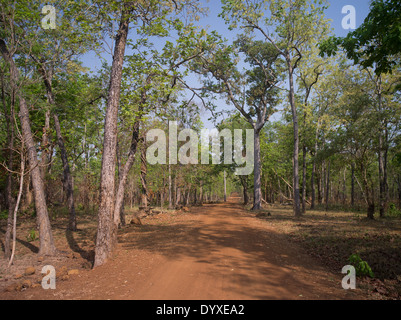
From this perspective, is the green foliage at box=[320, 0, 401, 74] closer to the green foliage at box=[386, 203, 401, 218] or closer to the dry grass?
the dry grass

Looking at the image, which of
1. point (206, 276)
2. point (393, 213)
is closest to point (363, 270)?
point (206, 276)

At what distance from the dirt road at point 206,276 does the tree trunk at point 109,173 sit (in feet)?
1.72

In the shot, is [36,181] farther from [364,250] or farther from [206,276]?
[364,250]

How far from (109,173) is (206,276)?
4.36m

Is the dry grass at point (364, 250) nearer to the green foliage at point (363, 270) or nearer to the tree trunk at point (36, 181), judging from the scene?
the green foliage at point (363, 270)

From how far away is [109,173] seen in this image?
7719mm

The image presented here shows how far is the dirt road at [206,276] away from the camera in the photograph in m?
4.76

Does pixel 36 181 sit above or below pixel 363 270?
above

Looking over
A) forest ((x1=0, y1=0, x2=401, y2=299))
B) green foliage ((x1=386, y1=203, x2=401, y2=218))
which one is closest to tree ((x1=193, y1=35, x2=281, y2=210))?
forest ((x1=0, y1=0, x2=401, y2=299))

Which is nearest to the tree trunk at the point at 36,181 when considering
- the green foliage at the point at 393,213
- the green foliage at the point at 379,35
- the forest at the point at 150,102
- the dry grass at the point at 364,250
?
the forest at the point at 150,102

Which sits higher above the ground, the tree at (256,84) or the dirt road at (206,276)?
the tree at (256,84)
